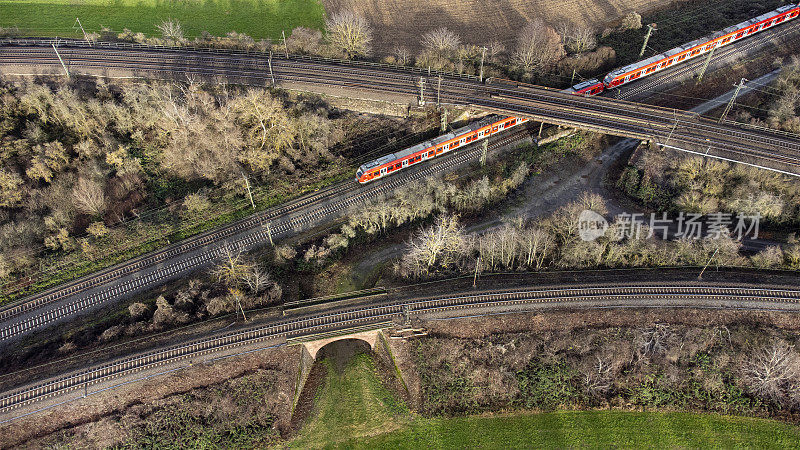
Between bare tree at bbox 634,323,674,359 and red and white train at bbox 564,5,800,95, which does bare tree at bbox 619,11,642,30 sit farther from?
bare tree at bbox 634,323,674,359

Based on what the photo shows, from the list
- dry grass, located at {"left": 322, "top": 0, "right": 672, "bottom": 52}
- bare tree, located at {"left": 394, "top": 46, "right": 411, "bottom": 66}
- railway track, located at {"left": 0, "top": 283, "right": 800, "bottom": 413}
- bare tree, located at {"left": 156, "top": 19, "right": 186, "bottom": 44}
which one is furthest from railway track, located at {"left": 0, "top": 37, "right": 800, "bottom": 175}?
railway track, located at {"left": 0, "top": 283, "right": 800, "bottom": 413}

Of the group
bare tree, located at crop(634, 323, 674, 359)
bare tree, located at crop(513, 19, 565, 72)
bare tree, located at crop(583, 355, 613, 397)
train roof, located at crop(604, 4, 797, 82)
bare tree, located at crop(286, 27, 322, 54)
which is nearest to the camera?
bare tree, located at crop(583, 355, 613, 397)

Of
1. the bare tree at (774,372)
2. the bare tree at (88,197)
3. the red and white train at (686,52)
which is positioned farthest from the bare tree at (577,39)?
the bare tree at (88,197)

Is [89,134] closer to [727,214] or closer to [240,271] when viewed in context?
[240,271]

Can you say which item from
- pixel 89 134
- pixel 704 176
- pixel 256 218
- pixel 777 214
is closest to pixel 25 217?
pixel 89 134

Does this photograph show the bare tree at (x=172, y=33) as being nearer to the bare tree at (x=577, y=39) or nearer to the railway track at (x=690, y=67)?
the bare tree at (x=577, y=39)

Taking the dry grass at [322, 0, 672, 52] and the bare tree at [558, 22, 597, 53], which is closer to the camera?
the bare tree at [558, 22, 597, 53]
